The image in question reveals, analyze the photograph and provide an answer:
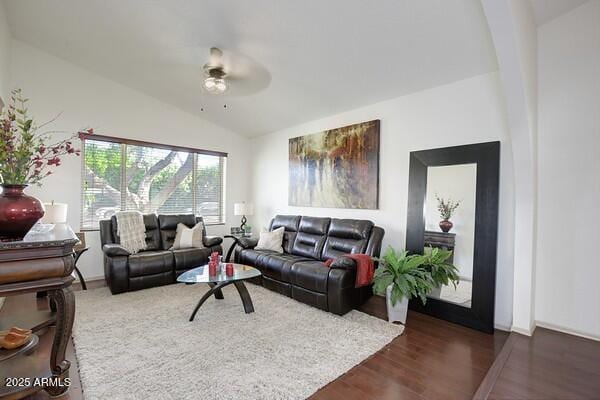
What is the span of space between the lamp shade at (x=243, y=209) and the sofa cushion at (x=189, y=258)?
1177 millimetres

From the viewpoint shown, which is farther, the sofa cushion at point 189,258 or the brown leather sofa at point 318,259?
the sofa cushion at point 189,258

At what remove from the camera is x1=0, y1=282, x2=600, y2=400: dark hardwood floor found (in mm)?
1869

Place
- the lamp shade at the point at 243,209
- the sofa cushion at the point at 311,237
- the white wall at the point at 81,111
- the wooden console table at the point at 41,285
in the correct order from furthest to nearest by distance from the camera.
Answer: the lamp shade at the point at 243,209
the sofa cushion at the point at 311,237
the white wall at the point at 81,111
the wooden console table at the point at 41,285

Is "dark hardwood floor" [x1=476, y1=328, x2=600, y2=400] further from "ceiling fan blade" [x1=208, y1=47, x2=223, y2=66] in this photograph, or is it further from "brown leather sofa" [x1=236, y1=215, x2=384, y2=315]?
"ceiling fan blade" [x1=208, y1=47, x2=223, y2=66]

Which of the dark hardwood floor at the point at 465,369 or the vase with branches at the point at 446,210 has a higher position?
the vase with branches at the point at 446,210

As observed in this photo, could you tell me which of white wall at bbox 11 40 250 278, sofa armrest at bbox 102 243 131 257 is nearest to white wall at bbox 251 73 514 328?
white wall at bbox 11 40 250 278

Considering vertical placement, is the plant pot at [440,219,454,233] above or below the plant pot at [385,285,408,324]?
above

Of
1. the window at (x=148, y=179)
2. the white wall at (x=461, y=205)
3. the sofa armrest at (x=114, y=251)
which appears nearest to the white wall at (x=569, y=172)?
the white wall at (x=461, y=205)

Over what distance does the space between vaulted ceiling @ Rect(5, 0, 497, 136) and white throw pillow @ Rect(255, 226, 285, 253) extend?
2009 millimetres

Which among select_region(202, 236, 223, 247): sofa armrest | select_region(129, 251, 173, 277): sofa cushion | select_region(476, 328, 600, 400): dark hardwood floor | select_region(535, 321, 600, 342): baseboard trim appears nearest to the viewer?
select_region(476, 328, 600, 400): dark hardwood floor

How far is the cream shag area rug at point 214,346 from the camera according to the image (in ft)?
6.39

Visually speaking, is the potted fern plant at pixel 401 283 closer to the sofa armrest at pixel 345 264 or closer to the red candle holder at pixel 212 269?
the sofa armrest at pixel 345 264

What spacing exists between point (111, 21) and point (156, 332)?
11.1ft

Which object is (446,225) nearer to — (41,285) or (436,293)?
(436,293)
